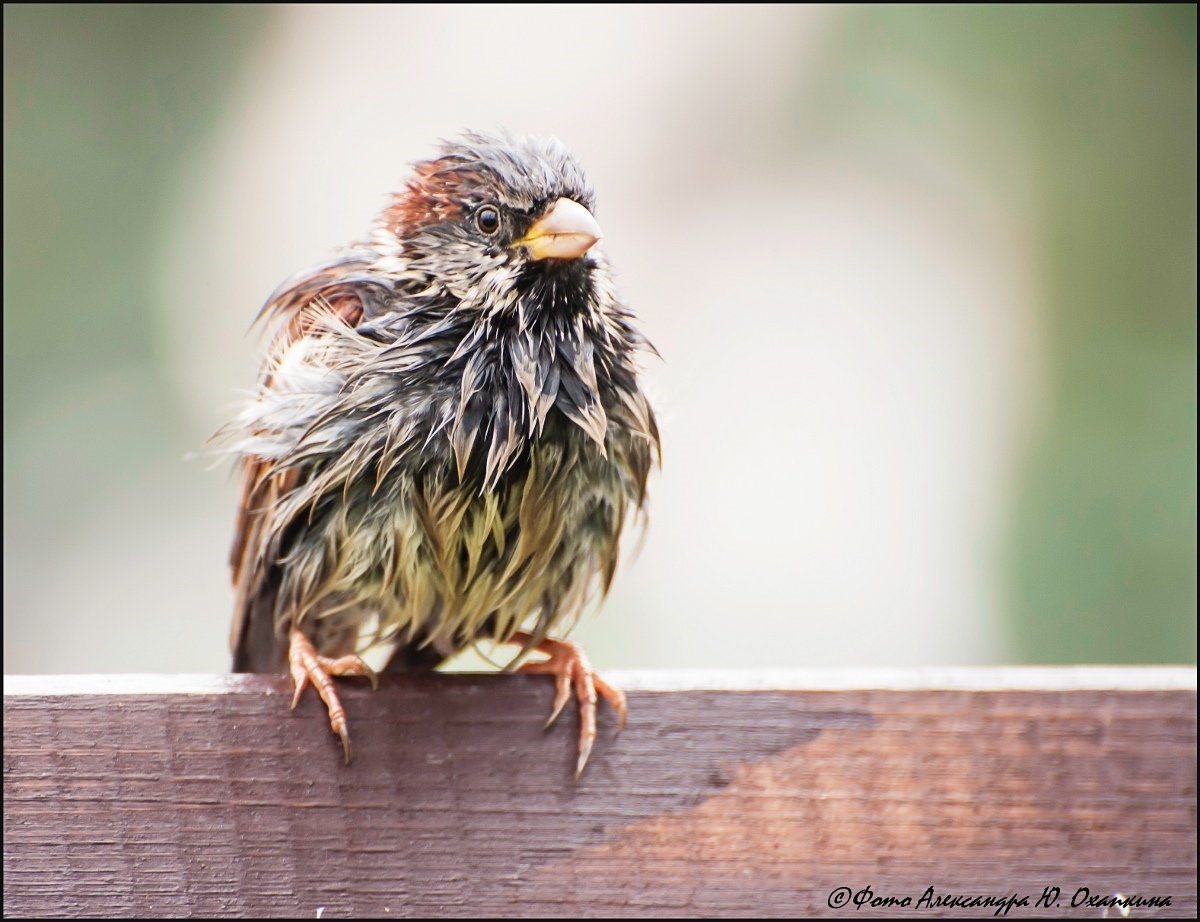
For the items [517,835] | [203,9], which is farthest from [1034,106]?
[517,835]

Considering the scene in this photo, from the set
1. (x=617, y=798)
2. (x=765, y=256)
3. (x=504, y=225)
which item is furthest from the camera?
(x=765, y=256)

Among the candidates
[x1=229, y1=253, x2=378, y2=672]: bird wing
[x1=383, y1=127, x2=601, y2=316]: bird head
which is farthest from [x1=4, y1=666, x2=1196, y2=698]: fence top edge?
[x1=383, y1=127, x2=601, y2=316]: bird head

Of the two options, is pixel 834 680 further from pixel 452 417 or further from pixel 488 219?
pixel 488 219

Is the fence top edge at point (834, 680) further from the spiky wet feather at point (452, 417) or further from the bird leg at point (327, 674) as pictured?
the spiky wet feather at point (452, 417)

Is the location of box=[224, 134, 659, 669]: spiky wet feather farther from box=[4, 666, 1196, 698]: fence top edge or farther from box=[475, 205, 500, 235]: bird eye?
box=[4, 666, 1196, 698]: fence top edge

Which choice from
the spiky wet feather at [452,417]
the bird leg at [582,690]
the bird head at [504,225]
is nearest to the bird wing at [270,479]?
the spiky wet feather at [452,417]

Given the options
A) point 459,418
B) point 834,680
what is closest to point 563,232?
point 459,418

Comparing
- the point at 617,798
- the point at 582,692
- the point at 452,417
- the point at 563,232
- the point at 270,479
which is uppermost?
the point at 563,232

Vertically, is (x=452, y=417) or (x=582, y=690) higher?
(x=452, y=417)

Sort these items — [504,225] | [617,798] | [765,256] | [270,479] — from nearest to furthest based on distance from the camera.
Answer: [617,798]
[504,225]
[270,479]
[765,256]
